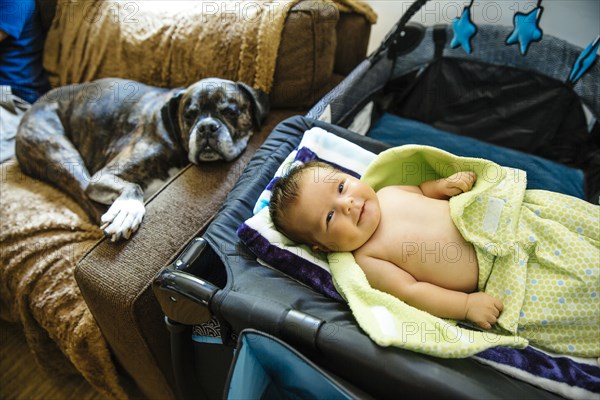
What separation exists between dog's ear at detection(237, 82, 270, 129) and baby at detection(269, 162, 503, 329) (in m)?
0.56

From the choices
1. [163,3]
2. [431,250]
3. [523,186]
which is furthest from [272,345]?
[163,3]

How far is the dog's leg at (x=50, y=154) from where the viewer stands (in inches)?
59.1

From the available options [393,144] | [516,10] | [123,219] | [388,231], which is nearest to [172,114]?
[123,219]

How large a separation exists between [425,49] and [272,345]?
4.46 ft

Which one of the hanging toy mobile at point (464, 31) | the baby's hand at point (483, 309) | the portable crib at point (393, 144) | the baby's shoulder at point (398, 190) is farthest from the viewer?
the hanging toy mobile at point (464, 31)

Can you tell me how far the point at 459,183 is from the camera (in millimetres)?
964

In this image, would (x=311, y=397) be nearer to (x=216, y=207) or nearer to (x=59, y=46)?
(x=216, y=207)

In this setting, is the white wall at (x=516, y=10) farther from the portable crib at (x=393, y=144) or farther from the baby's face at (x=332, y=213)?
the baby's face at (x=332, y=213)

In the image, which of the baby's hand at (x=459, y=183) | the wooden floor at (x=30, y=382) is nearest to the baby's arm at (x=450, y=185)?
the baby's hand at (x=459, y=183)

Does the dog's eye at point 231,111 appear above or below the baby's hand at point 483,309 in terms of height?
above

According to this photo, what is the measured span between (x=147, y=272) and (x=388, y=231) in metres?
0.60

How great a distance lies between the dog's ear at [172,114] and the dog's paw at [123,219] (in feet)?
1.23

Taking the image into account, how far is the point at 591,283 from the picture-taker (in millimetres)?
757

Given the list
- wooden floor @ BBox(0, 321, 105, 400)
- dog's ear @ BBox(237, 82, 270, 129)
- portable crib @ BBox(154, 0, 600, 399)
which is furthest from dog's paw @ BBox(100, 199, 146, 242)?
wooden floor @ BBox(0, 321, 105, 400)
